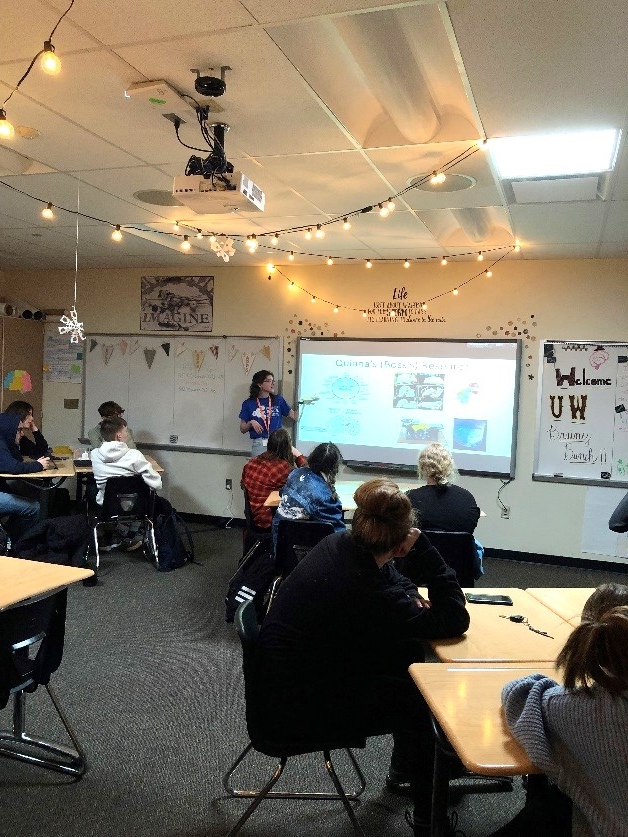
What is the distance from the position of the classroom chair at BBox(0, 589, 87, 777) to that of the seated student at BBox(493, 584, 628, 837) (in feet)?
5.37

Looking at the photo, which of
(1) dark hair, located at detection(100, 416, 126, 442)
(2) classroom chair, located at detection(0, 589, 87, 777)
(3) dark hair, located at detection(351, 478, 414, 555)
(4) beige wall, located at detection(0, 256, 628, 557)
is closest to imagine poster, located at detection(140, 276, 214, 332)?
(4) beige wall, located at detection(0, 256, 628, 557)

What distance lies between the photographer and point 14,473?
5156 mm

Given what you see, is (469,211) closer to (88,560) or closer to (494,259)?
(494,259)

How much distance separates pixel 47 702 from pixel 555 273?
4.97m

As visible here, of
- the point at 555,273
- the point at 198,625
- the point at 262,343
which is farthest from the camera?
the point at 262,343

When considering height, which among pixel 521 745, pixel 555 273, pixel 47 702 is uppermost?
pixel 555 273

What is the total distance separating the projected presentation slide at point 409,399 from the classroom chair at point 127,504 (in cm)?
186

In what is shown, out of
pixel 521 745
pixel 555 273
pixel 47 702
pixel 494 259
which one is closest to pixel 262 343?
pixel 494 259

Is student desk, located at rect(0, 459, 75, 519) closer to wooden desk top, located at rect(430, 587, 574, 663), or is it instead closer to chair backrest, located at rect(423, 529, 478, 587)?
chair backrest, located at rect(423, 529, 478, 587)

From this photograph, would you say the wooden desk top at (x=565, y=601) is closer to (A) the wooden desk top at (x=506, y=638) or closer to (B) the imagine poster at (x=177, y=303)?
(A) the wooden desk top at (x=506, y=638)

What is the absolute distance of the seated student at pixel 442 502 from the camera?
3.47 metres

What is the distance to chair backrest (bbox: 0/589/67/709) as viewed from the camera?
2.20m

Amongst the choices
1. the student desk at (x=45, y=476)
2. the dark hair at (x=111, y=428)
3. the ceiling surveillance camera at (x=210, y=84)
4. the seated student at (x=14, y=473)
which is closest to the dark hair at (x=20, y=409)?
the seated student at (x=14, y=473)

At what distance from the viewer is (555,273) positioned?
5.68 metres
